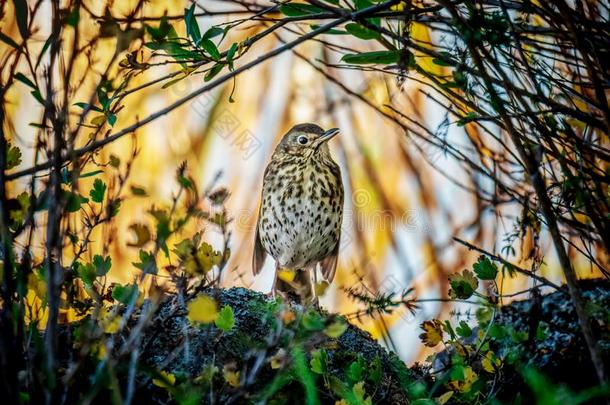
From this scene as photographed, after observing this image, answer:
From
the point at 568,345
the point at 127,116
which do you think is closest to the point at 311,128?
the point at 127,116

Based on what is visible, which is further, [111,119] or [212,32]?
[212,32]

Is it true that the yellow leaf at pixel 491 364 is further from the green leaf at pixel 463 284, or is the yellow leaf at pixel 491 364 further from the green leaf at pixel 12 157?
the green leaf at pixel 12 157

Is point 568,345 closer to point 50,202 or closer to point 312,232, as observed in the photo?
point 50,202

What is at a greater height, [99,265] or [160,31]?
[160,31]

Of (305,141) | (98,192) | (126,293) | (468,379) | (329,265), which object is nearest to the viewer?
(126,293)

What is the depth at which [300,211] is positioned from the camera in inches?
179

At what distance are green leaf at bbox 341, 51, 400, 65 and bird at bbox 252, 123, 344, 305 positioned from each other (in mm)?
2044

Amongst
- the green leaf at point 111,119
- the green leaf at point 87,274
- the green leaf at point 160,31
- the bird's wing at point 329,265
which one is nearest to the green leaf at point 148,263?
the green leaf at point 87,274

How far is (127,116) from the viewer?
12.4 feet

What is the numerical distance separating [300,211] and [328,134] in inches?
18.9

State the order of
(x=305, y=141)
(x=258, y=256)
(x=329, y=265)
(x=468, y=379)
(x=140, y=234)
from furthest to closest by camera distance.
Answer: (x=258, y=256) → (x=329, y=265) → (x=305, y=141) → (x=468, y=379) → (x=140, y=234)

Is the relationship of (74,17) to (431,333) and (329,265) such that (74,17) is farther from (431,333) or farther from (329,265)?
(329,265)

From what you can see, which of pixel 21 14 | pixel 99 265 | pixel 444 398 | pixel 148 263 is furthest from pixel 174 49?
pixel 444 398

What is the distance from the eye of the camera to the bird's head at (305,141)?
4.70m
